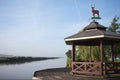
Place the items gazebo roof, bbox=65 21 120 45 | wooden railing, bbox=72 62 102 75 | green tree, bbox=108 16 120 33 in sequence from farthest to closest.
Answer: green tree, bbox=108 16 120 33
wooden railing, bbox=72 62 102 75
gazebo roof, bbox=65 21 120 45

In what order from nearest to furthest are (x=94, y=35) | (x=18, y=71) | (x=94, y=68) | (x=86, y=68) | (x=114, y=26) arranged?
1. (x=94, y=35)
2. (x=94, y=68)
3. (x=86, y=68)
4. (x=114, y=26)
5. (x=18, y=71)

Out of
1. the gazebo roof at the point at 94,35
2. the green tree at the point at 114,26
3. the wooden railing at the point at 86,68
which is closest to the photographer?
the gazebo roof at the point at 94,35

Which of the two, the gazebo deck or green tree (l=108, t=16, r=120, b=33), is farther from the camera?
green tree (l=108, t=16, r=120, b=33)

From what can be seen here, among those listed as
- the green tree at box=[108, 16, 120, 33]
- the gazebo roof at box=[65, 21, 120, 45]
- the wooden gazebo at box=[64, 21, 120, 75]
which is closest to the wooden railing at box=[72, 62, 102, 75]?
the wooden gazebo at box=[64, 21, 120, 75]

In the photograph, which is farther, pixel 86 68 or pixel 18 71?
pixel 18 71

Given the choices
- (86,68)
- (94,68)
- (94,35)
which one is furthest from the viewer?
(86,68)

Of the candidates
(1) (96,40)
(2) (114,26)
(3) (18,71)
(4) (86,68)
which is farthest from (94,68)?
(3) (18,71)

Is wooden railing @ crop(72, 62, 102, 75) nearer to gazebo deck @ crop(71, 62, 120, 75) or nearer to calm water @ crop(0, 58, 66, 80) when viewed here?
gazebo deck @ crop(71, 62, 120, 75)

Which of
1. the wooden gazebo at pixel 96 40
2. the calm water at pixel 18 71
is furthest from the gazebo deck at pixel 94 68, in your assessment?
the calm water at pixel 18 71

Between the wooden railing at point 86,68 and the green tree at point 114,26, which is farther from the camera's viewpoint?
the green tree at point 114,26

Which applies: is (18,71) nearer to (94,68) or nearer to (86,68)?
(86,68)

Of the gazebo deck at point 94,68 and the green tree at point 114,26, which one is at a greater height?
the green tree at point 114,26

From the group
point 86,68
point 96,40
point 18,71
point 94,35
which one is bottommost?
point 18,71

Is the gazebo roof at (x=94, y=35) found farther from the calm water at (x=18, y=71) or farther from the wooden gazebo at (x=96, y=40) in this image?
the calm water at (x=18, y=71)
